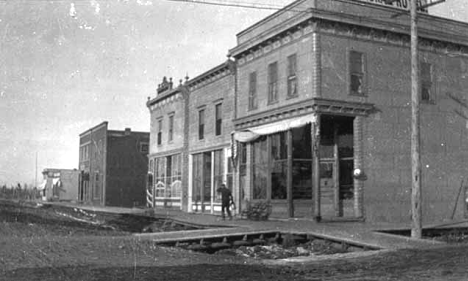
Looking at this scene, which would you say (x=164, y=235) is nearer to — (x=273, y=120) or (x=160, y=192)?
(x=273, y=120)

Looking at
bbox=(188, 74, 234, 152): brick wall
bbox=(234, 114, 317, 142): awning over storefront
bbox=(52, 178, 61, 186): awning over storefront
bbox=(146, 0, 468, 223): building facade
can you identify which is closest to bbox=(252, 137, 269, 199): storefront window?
bbox=(146, 0, 468, 223): building facade

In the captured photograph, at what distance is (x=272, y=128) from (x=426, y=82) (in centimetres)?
719

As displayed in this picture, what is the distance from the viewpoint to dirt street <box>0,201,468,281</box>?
10297 mm

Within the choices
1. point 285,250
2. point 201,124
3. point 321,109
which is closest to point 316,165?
point 321,109

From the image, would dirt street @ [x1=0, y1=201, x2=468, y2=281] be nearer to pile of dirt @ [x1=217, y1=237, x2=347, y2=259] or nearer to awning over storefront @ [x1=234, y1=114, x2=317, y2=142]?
pile of dirt @ [x1=217, y1=237, x2=347, y2=259]

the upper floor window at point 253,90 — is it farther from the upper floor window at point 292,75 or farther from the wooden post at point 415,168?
the wooden post at point 415,168

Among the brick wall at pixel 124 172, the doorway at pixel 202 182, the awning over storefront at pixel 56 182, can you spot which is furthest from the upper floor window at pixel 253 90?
the awning over storefront at pixel 56 182

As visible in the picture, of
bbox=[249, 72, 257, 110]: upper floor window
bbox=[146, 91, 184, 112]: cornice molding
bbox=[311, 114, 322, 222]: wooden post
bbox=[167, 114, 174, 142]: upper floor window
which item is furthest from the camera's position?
bbox=[167, 114, 174, 142]: upper floor window

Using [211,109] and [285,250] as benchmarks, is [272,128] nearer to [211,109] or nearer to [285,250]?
[211,109]

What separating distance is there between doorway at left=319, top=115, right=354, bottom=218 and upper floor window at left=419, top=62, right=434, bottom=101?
3.96m

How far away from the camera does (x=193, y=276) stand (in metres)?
10.2

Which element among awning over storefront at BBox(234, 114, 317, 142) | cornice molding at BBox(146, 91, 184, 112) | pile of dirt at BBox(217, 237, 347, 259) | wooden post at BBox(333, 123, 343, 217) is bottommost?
pile of dirt at BBox(217, 237, 347, 259)

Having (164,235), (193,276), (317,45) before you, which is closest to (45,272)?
(193,276)

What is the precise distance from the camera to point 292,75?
24562 millimetres
